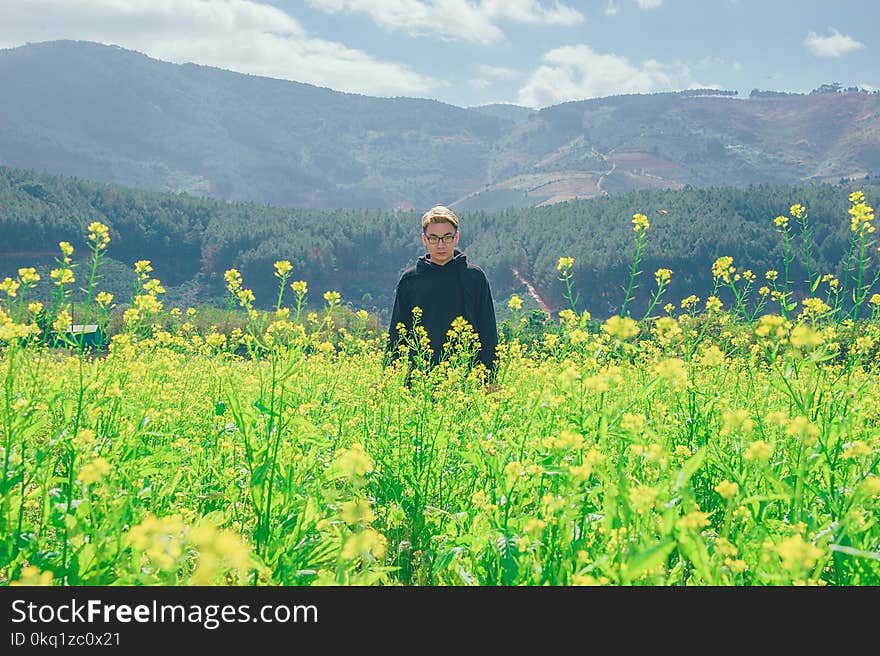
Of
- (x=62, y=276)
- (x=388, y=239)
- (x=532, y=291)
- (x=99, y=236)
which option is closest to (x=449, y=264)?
(x=99, y=236)

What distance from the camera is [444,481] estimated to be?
10.1 feet

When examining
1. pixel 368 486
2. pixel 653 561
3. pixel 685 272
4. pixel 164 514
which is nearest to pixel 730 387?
pixel 368 486

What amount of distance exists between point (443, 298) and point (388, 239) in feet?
249

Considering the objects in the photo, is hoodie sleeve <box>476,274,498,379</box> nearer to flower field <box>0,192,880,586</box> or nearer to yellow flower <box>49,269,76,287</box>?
flower field <box>0,192,880,586</box>

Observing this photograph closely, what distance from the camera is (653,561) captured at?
1.52m

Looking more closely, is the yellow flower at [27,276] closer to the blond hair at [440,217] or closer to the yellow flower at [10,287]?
the yellow flower at [10,287]

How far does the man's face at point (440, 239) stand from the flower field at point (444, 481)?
129 centimetres

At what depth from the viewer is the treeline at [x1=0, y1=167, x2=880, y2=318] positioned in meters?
63.8

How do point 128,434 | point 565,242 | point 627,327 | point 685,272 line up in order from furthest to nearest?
point 565,242, point 685,272, point 128,434, point 627,327

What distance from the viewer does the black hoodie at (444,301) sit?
206 inches

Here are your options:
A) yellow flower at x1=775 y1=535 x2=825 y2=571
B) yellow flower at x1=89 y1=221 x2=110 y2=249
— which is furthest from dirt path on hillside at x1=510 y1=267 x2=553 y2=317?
yellow flower at x1=775 y1=535 x2=825 y2=571
